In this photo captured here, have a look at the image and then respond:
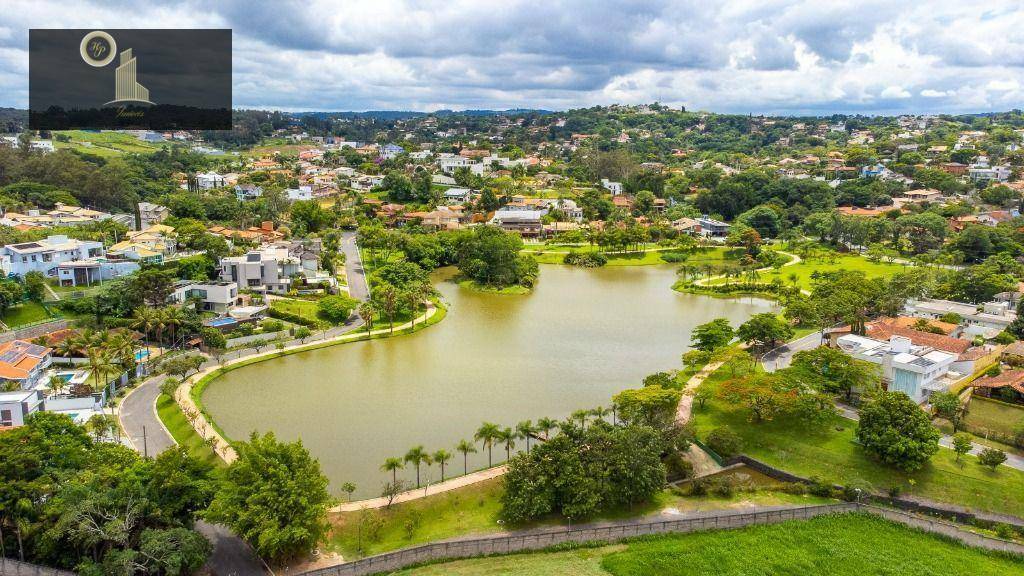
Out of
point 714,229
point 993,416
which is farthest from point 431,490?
point 714,229

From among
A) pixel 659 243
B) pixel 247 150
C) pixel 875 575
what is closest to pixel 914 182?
pixel 659 243

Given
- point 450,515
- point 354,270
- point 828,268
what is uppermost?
point 828,268

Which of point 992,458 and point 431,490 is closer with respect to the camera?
point 431,490

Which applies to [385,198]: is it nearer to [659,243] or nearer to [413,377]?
[659,243]

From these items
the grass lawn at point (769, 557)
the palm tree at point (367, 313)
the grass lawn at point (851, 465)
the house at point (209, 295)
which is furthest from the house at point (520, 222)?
the grass lawn at point (769, 557)

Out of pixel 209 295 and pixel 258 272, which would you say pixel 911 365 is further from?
pixel 258 272

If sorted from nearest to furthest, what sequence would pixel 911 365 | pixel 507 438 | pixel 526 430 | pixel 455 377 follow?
pixel 507 438 < pixel 526 430 < pixel 911 365 < pixel 455 377

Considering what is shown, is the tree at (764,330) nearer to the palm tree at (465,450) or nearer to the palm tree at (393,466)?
the palm tree at (465,450)

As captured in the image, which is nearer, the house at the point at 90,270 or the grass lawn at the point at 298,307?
the grass lawn at the point at 298,307
